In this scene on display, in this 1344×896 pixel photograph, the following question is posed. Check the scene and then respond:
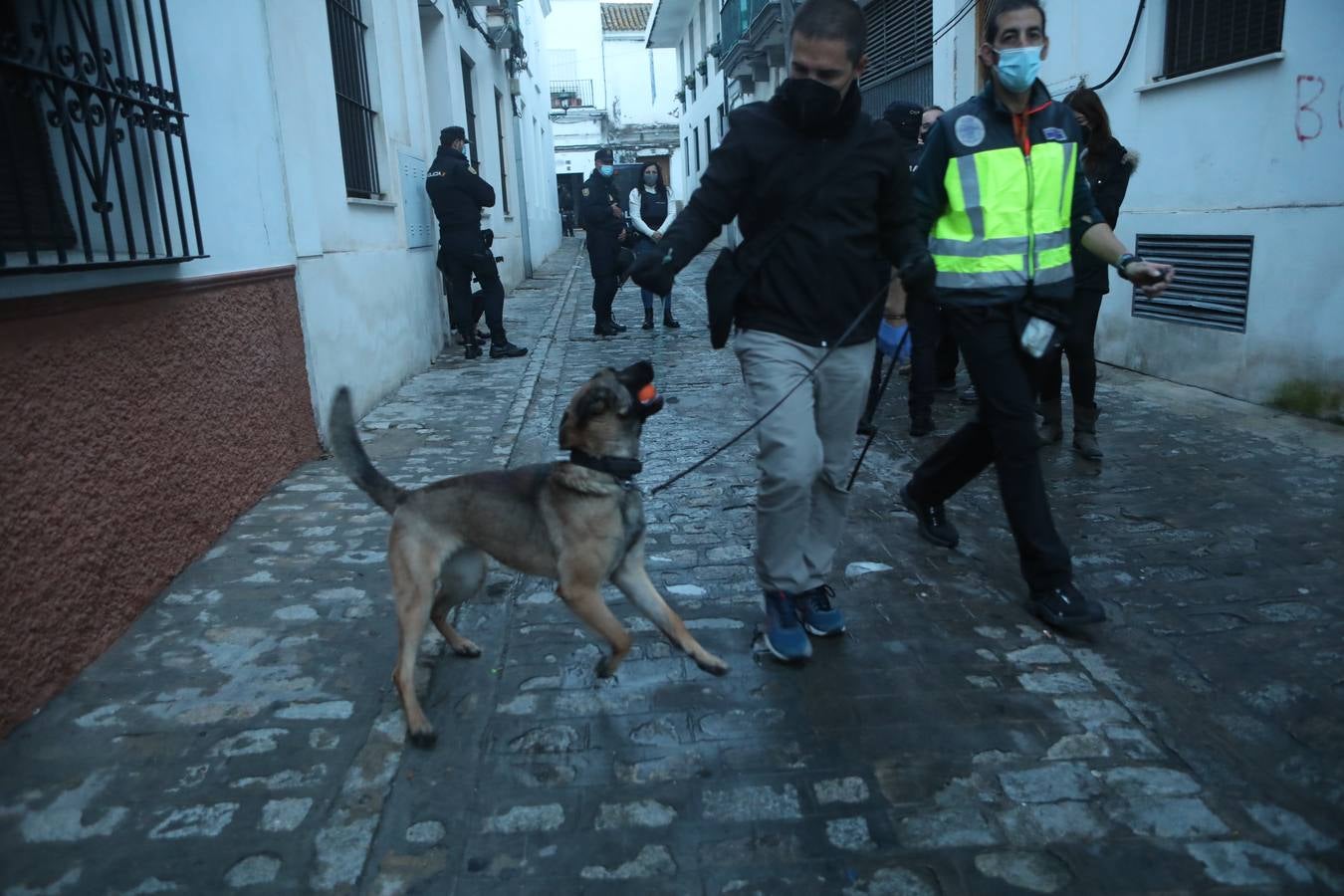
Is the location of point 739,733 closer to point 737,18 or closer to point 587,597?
point 587,597

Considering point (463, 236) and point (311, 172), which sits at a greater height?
point (311, 172)

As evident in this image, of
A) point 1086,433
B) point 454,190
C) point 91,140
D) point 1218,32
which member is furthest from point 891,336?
point 454,190

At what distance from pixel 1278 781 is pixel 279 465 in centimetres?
508

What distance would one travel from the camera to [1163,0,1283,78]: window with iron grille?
679 cm

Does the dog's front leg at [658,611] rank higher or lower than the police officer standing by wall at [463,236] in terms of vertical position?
lower

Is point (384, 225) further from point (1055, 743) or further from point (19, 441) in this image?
point (1055, 743)

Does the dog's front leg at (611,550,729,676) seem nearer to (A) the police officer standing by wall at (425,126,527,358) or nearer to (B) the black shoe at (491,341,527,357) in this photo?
(A) the police officer standing by wall at (425,126,527,358)

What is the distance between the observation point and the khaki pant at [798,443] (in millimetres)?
3326

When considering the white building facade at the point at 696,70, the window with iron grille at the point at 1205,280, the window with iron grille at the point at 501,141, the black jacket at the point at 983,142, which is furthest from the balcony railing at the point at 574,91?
the black jacket at the point at 983,142

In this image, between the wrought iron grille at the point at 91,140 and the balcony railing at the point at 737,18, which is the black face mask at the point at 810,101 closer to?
the wrought iron grille at the point at 91,140

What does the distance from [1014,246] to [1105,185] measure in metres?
2.43

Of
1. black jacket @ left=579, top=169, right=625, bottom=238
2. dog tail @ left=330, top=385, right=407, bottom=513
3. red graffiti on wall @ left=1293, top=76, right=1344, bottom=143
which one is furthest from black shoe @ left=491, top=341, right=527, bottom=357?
dog tail @ left=330, top=385, right=407, bottom=513

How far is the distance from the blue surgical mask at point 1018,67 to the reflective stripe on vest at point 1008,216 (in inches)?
8.8

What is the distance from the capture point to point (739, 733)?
309cm
